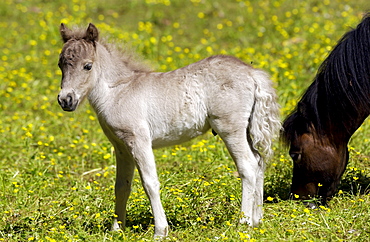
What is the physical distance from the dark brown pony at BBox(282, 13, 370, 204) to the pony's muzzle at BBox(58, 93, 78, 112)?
2.03m

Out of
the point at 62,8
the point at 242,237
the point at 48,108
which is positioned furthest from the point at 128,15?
the point at 242,237

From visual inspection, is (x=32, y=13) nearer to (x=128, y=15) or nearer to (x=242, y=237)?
(x=128, y=15)

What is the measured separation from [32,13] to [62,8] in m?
0.75

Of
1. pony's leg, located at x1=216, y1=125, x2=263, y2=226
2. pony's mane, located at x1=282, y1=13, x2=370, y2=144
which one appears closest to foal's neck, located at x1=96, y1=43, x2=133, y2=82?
pony's leg, located at x1=216, y1=125, x2=263, y2=226

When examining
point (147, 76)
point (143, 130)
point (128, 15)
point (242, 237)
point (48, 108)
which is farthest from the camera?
point (128, 15)

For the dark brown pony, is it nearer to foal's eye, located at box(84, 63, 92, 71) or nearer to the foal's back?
the foal's back

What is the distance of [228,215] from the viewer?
4.64 metres

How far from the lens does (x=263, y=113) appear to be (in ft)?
14.3

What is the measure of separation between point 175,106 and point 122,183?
3.07 ft

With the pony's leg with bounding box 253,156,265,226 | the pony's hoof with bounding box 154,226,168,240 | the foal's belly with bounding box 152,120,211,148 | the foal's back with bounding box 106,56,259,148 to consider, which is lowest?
the pony's hoof with bounding box 154,226,168,240

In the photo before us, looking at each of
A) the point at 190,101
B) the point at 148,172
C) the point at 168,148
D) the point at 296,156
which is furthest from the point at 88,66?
the point at 168,148

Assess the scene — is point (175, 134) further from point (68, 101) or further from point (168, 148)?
point (168, 148)

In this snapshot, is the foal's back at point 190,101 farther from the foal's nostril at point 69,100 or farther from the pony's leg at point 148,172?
the foal's nostril at point 69,100

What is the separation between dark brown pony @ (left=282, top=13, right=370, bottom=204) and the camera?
466cm
